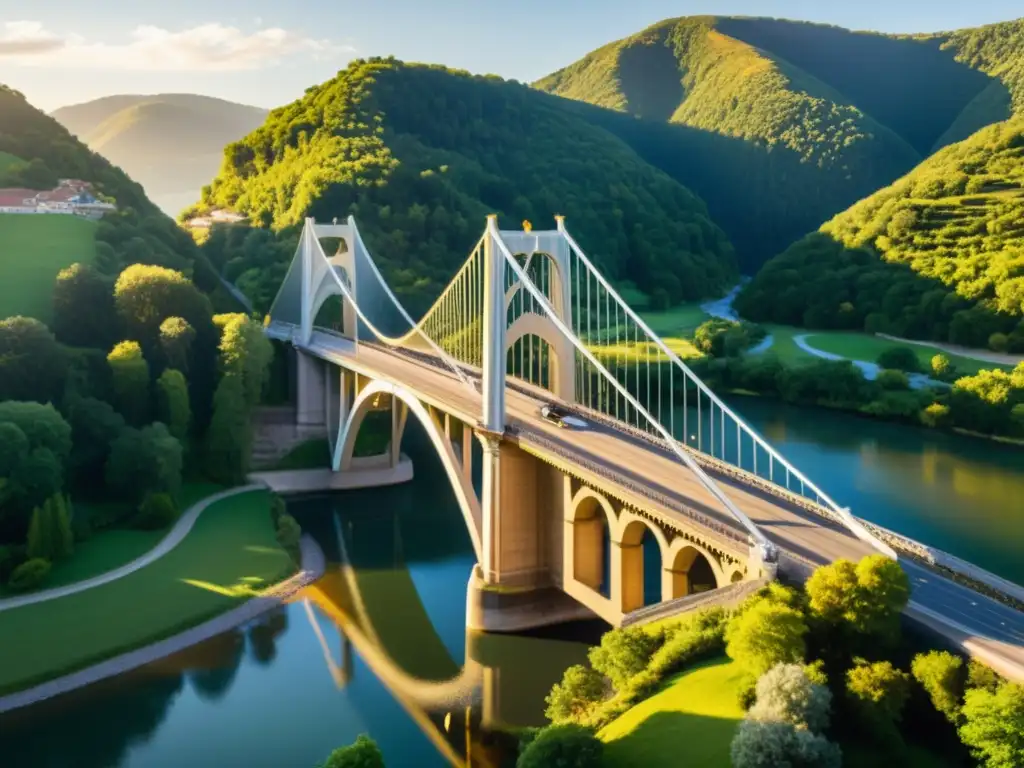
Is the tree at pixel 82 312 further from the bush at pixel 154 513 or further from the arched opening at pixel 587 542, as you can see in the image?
the arched opening at pixel 587 542

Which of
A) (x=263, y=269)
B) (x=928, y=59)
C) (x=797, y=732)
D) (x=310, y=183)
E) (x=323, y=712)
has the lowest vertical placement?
(x=323, y=712)

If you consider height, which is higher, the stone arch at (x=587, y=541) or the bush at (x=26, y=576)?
the stone arch at (x=587, y=541)

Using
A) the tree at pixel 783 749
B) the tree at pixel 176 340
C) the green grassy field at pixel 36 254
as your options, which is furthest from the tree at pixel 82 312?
the tree at pixel 783 749

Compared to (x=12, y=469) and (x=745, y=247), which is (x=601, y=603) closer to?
(x=12, y=469)

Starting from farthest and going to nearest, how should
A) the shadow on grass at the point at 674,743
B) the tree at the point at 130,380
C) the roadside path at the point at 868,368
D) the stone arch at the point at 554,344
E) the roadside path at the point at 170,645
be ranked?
the roadside path at the point at 868,368
the tree at the point at 130,380
the stone arch at the point at 554,344
the roadside path at the point at 170,645
the shadow on grass at the point at 674,743

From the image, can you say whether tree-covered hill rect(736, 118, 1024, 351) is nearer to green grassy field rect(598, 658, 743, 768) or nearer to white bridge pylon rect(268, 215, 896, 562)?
white bridge pylon rect(268, 215, 896, 562)

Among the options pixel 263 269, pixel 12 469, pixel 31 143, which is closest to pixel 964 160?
pixel 263 269

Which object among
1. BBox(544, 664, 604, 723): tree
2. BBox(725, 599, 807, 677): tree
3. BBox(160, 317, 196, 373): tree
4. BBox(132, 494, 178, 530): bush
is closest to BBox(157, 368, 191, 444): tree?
BBox(160, 317, 196, 373): tree
